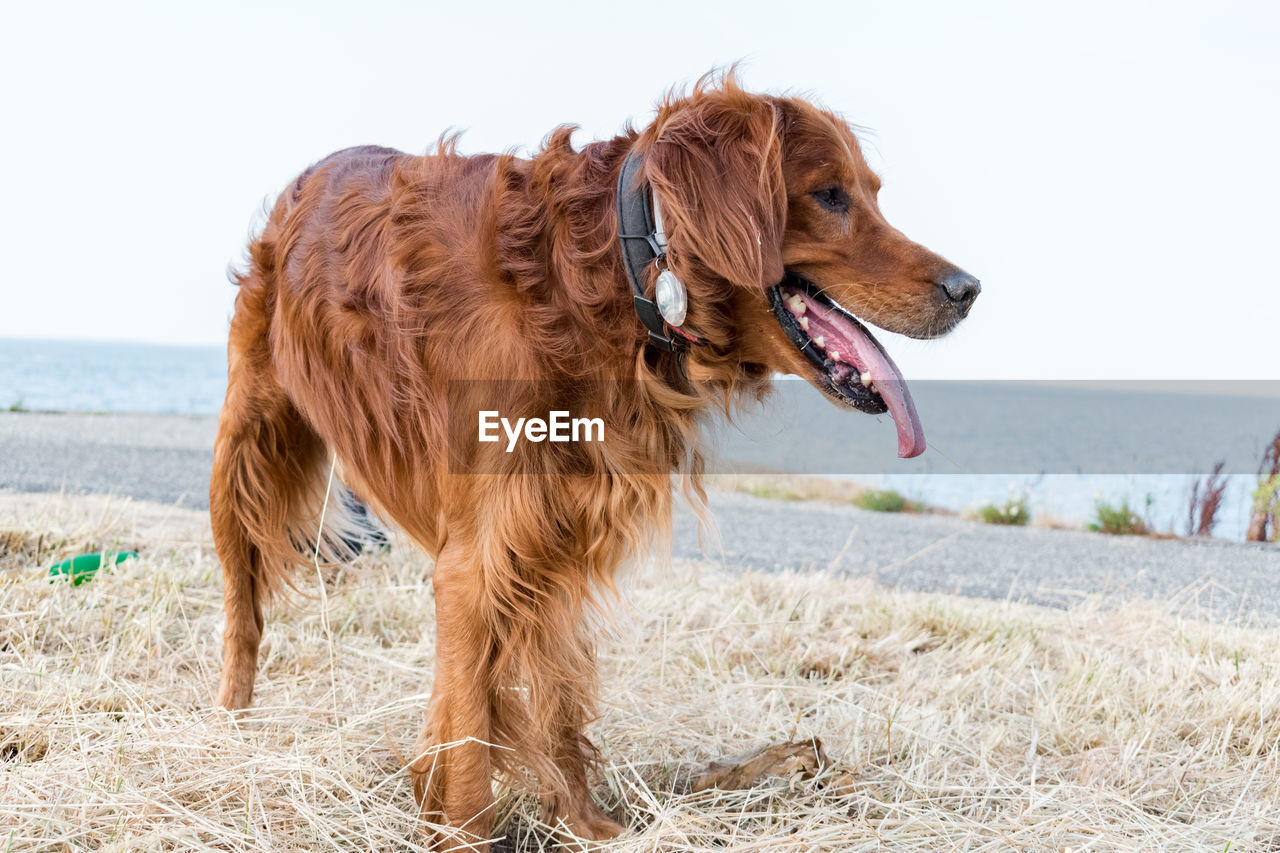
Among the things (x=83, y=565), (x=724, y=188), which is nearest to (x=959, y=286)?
(x=724, y=188)

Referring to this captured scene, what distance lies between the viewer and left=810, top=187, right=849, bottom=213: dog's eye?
1858 millimetres

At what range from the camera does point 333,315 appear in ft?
7.72

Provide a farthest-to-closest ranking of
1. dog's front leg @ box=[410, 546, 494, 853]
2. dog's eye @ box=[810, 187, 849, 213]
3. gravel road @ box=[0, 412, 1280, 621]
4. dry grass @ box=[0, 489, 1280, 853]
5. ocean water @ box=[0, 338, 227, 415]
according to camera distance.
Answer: ocean water @ box=[0, 338, 227, 415] → gravel road @ box=[0, 412, 1280, 621] → dry grass @ box=[0, 489, 1280, 853] → dog's front leg @ box=[410, 546, 494, 853] → dog's eye @ box=[810, 187, 849, 213]

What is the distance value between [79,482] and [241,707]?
6739mm

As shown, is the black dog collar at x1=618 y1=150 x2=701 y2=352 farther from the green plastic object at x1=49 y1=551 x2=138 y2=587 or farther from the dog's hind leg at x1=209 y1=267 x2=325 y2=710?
the green plastic object at x1=49 y1=551 x2=138 y2=587

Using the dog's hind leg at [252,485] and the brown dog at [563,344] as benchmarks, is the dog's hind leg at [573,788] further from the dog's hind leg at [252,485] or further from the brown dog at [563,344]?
the dog's hind leg at [252,485]

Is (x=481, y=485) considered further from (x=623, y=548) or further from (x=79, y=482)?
(x=79, y=482)

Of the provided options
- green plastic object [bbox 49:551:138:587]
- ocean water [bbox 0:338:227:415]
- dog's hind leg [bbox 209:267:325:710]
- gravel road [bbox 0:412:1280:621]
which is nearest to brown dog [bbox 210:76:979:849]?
dog's hind leg [bbox 209:267:325:710]

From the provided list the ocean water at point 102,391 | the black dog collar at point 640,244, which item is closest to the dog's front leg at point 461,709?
the black dog collar at point 640,244

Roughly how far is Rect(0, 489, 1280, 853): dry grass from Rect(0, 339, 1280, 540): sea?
0.77m

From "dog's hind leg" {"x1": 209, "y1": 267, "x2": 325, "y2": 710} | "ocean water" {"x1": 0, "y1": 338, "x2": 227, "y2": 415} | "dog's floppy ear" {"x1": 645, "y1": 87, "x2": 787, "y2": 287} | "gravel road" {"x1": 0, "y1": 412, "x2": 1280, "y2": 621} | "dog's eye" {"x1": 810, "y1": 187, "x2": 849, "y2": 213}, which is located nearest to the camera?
"dog's floppy ear" {"x1": 645, "y1": 87, "x2": 787, "y2": 287}

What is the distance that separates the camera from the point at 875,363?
178 cm

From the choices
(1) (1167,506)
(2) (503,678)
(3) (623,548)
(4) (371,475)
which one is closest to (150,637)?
(4) (371,475)

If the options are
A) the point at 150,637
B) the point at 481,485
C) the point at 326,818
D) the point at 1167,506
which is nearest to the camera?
the point at 481,485
